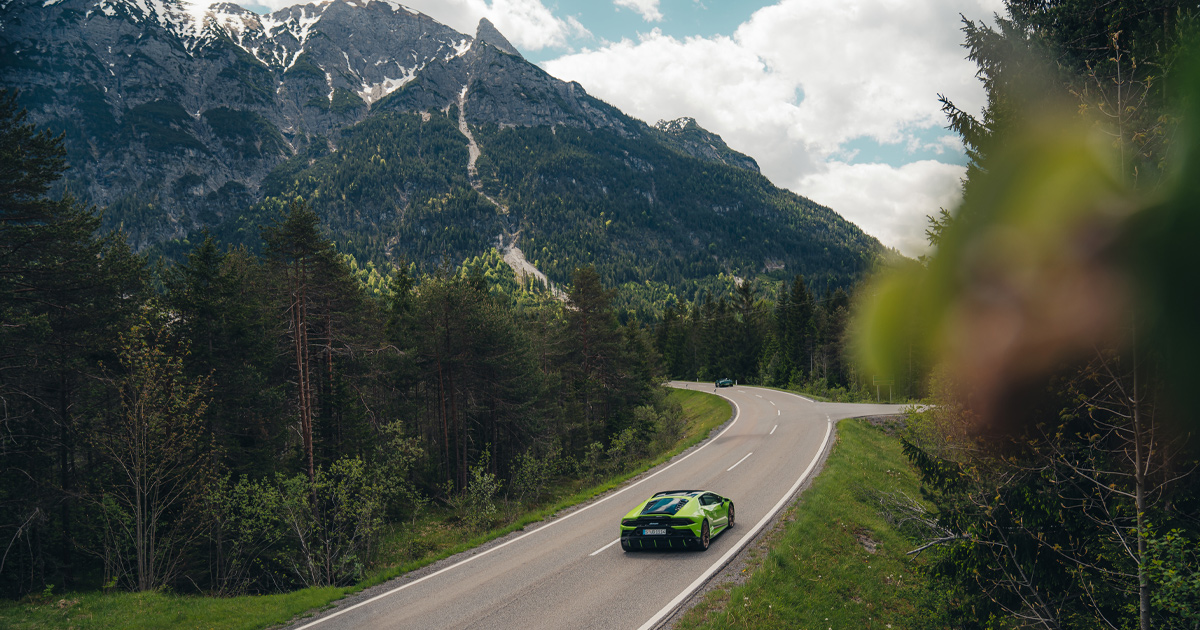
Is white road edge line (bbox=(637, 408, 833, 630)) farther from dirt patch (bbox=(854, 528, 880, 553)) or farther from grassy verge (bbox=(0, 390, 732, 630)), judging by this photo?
grassy verge (bbox=(0, 390, 732, 630))

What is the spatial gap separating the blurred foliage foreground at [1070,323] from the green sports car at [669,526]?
4.57 metres

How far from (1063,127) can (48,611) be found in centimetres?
1890

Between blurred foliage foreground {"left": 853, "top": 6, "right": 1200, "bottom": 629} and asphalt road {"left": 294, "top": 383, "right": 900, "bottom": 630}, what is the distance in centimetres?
486

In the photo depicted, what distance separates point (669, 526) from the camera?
37.7ft

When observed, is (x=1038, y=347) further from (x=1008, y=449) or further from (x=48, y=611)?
(x=48, y=611)

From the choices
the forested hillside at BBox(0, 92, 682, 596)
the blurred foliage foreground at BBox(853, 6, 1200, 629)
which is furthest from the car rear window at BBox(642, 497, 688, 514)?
the forested hillside at BBox(0, 92, 682, 596)

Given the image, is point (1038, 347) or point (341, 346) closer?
point (1038, 347)

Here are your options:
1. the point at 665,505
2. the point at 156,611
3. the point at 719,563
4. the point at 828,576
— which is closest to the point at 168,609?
the point at 156,611

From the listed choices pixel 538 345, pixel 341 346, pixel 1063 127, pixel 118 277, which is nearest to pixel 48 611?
pixel 118 277

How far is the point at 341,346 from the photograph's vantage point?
24203 mm

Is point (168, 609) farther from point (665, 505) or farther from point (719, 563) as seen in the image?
point (719, 563)

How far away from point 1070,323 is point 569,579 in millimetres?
9157

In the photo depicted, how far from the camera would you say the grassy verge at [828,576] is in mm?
8844

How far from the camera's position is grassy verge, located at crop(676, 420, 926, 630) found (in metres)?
8.84
